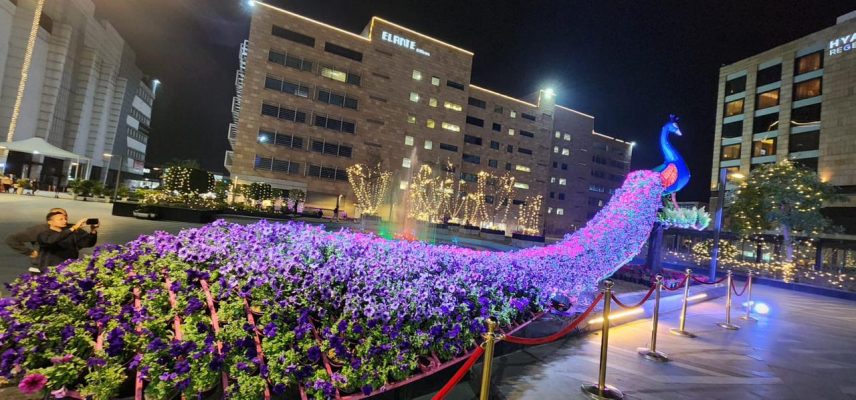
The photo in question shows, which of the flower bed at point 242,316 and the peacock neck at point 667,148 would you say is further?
the peacock neck at point 667,148

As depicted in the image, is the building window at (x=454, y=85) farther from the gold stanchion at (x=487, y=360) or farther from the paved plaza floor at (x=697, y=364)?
the gold stanchion at (x=487, y=360)

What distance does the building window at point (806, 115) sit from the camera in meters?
36.7

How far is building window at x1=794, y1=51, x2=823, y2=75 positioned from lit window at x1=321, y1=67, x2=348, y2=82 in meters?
47.4

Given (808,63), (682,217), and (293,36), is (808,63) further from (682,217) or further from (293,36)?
(293,36)

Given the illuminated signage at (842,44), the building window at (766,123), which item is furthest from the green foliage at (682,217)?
the building window at (766,123)

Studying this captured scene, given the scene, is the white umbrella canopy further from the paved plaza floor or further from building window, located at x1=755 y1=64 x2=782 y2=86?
building window, located at x1=755 y1=64 x2=782 y2=86

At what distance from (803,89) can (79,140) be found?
76.9 m

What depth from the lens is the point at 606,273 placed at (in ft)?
28.6

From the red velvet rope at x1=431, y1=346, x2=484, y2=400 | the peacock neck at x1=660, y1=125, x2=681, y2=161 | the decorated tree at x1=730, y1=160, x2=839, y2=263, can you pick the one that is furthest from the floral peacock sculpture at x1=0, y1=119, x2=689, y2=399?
the decorated tree at x1=730, y1=160, x2=839, y2=263

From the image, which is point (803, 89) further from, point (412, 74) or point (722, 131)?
point (412, 74)

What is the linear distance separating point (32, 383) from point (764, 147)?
54783 mm

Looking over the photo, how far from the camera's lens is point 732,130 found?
4556 centimetres

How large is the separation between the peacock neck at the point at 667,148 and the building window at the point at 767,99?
40673 millimetres

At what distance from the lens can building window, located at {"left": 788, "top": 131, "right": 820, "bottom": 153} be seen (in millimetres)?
36156
